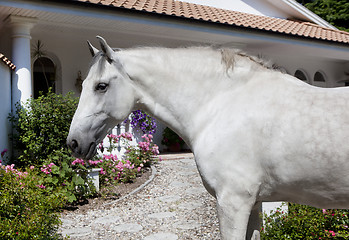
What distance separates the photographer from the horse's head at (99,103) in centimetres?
212

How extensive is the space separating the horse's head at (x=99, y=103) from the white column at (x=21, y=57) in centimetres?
527

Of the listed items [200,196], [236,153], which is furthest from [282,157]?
[200,196]

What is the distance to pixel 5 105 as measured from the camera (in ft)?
20.7

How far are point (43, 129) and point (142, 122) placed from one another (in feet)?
13.2

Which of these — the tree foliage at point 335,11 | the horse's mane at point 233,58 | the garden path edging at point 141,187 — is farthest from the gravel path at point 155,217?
the tree foliage at point 335,11

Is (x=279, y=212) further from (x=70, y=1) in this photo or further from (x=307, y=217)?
(x=70, y=1)

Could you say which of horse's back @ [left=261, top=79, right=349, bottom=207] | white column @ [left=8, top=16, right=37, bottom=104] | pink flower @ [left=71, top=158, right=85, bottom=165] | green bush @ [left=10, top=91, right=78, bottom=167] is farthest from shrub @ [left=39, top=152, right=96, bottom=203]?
horse's back @ [left=261, top=79, right=349, bottom=207]

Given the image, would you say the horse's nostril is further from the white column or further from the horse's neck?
the white column

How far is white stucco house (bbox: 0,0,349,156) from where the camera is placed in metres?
6.71

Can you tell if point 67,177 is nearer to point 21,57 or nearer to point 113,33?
point 21,57

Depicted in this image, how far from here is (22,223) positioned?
317 cm

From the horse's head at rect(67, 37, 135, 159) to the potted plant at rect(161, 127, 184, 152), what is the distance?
8109mm

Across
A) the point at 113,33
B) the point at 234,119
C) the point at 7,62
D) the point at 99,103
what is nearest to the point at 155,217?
the point at 99,103

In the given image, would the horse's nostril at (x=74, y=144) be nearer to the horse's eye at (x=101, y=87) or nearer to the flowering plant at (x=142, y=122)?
the horse's eye at (x=101, y=87)
